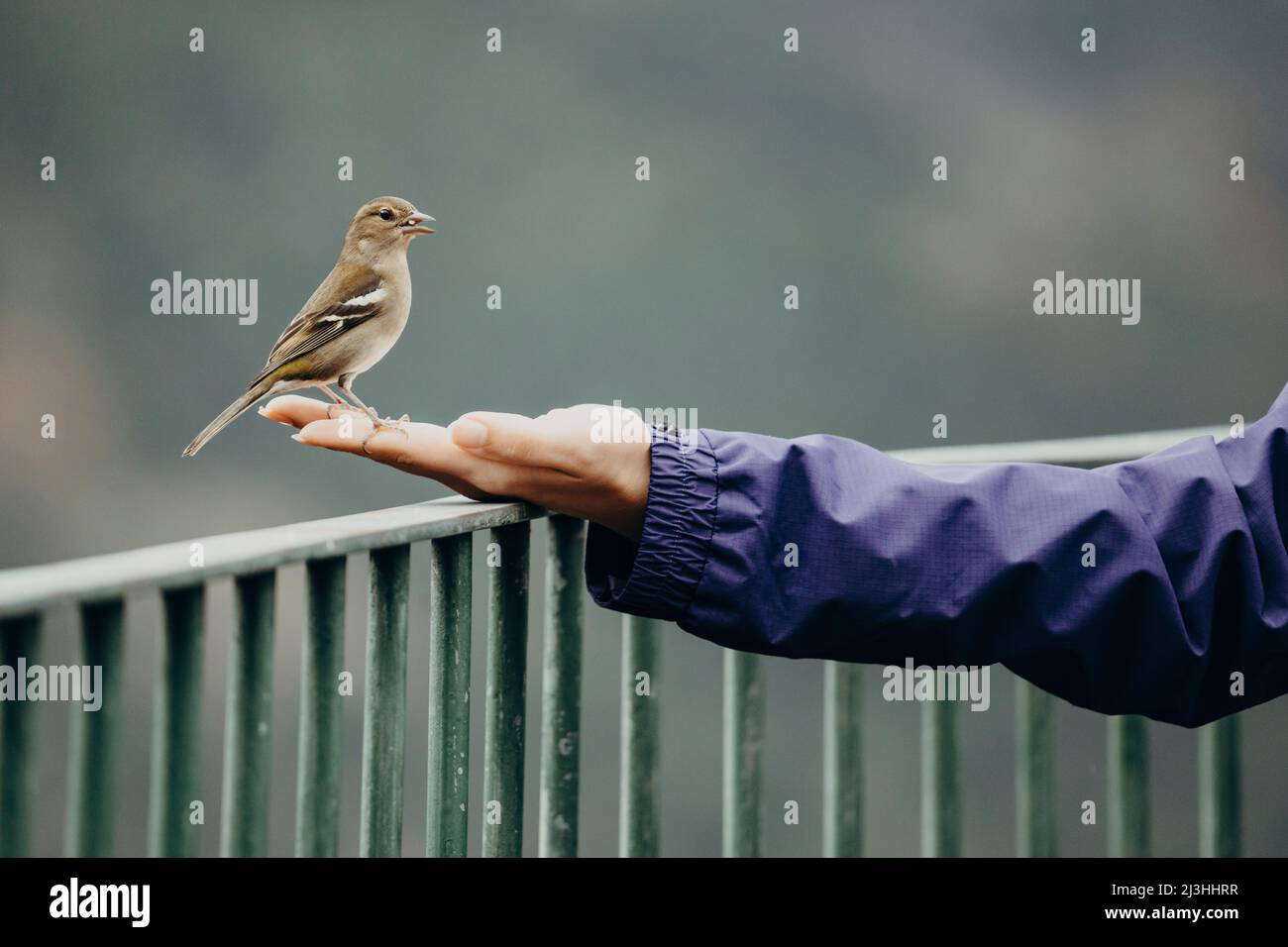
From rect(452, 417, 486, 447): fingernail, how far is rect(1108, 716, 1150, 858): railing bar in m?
1.30

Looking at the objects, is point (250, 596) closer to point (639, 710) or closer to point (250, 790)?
point (250, 790)

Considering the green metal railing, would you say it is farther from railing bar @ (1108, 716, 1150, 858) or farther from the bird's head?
the bird's head

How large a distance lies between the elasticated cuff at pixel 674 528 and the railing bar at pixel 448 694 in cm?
18

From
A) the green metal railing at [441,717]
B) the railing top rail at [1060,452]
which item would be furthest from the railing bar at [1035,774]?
the railing top rail at [1060,452]

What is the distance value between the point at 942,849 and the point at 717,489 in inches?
39.1

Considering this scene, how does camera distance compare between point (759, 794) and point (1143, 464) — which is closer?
point (1143, 464)

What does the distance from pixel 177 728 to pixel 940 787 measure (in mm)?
1377

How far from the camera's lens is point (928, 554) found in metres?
1.51

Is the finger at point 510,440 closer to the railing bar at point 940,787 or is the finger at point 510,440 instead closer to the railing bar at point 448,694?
the railing bar at point 448,694

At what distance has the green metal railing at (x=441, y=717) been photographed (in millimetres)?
1040

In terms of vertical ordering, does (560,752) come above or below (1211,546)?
below

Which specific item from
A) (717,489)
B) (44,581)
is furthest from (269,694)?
(717,489)

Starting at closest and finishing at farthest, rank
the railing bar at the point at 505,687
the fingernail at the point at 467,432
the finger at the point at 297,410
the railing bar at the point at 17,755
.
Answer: the railing bar at the point at 17,755 < the fingernail at the point at 467,432 < the railing bar at the point at 505,687 < the finger at the point at 297,410

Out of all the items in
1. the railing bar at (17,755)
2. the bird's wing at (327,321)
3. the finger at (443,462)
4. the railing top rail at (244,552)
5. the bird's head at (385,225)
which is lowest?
the railing bar at (17,755)
